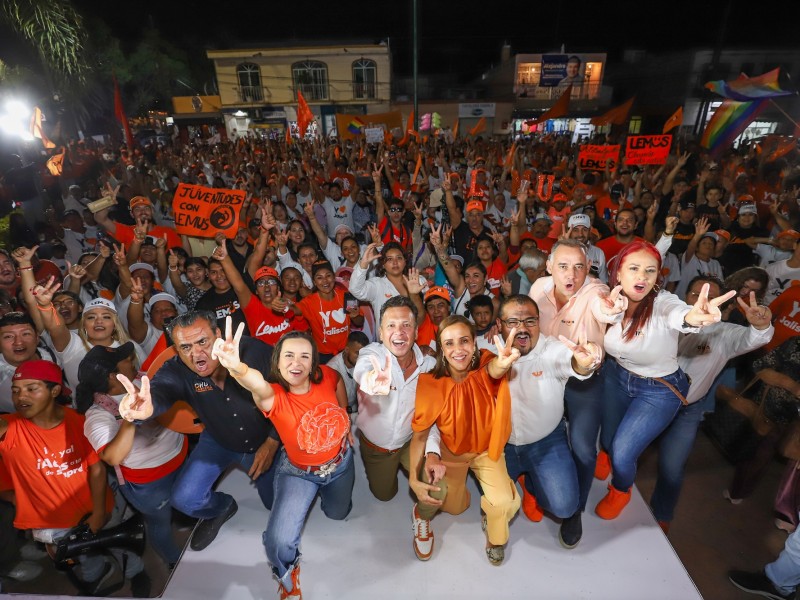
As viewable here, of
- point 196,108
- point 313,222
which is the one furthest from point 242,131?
point 313,222

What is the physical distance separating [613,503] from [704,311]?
1538 millimetres

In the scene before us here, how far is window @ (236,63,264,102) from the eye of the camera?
114ft

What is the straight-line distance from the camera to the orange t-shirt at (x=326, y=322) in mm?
4402

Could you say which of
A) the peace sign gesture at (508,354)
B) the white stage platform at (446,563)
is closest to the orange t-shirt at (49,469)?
the white stage platform at (446,563)

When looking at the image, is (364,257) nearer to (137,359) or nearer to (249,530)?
(137,359)

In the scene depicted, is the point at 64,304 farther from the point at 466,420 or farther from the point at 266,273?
the point at 466,420

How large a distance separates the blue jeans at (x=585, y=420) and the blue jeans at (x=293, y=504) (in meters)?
1.57

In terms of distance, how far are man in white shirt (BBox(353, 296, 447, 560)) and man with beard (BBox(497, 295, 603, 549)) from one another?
60 centimetres

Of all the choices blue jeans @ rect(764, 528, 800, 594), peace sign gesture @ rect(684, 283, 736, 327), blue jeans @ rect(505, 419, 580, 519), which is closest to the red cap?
blue jeans @ rect(505, 419, 580, 519)

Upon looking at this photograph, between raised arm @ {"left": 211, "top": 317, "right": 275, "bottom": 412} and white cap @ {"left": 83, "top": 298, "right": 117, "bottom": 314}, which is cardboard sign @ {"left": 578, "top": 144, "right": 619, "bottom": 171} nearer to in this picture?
raised arm @ {"left": 211, "top": 317, "right": 275, "bottom": 412}

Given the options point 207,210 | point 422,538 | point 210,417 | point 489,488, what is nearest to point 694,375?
point 489,488

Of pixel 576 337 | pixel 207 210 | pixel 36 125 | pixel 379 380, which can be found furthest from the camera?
pixel 36 125

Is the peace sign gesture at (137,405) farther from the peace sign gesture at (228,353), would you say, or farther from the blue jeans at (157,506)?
the blue jeans at (157,506)

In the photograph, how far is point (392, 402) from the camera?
300cm
